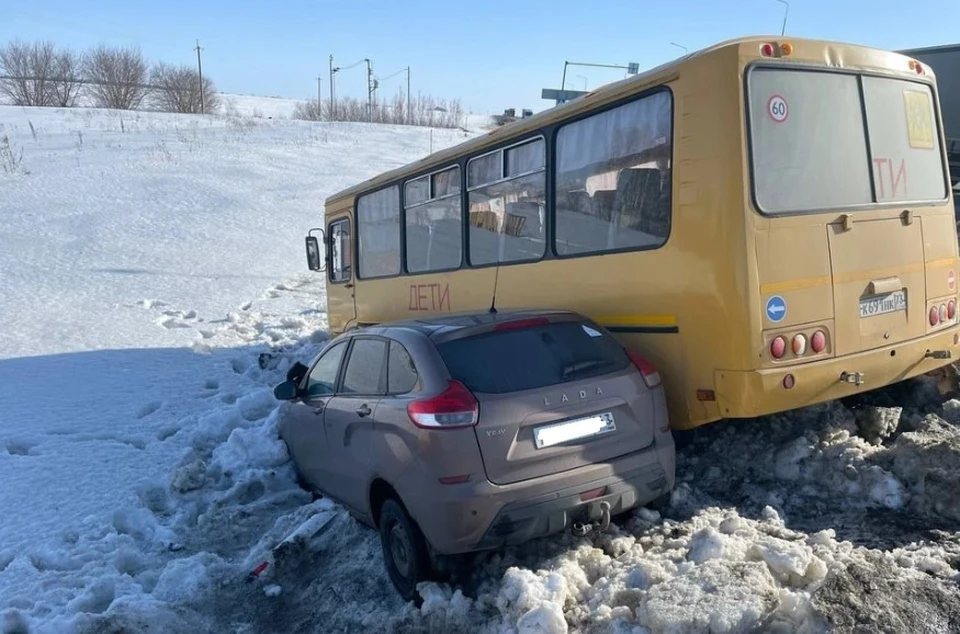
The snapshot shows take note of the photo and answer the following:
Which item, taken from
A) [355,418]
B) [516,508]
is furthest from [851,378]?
[355,418]

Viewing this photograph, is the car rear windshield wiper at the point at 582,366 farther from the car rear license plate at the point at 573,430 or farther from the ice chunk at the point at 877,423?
the ice chunk at the point at 877,423

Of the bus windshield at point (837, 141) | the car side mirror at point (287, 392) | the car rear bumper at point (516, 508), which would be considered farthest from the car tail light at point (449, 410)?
the bus windshield at point (837, 141)

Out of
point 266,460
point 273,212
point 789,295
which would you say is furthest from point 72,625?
point 273,212

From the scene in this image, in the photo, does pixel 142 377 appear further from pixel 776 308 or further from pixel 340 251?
pixel 776 308

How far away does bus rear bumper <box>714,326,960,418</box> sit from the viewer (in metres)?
4.88

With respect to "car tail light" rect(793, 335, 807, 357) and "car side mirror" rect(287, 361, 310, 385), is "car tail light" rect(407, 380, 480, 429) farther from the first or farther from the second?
"car side mirror" rect(287, 361, 310, 385)

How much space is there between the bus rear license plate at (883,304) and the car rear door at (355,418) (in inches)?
129

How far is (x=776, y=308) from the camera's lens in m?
4.92

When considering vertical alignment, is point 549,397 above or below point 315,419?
above

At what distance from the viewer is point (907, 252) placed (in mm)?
5625

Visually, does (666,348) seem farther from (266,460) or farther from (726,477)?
(266,460)

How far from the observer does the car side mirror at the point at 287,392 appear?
6.18 meters

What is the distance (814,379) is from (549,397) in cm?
190

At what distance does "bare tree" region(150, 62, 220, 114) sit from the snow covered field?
47107 mm
